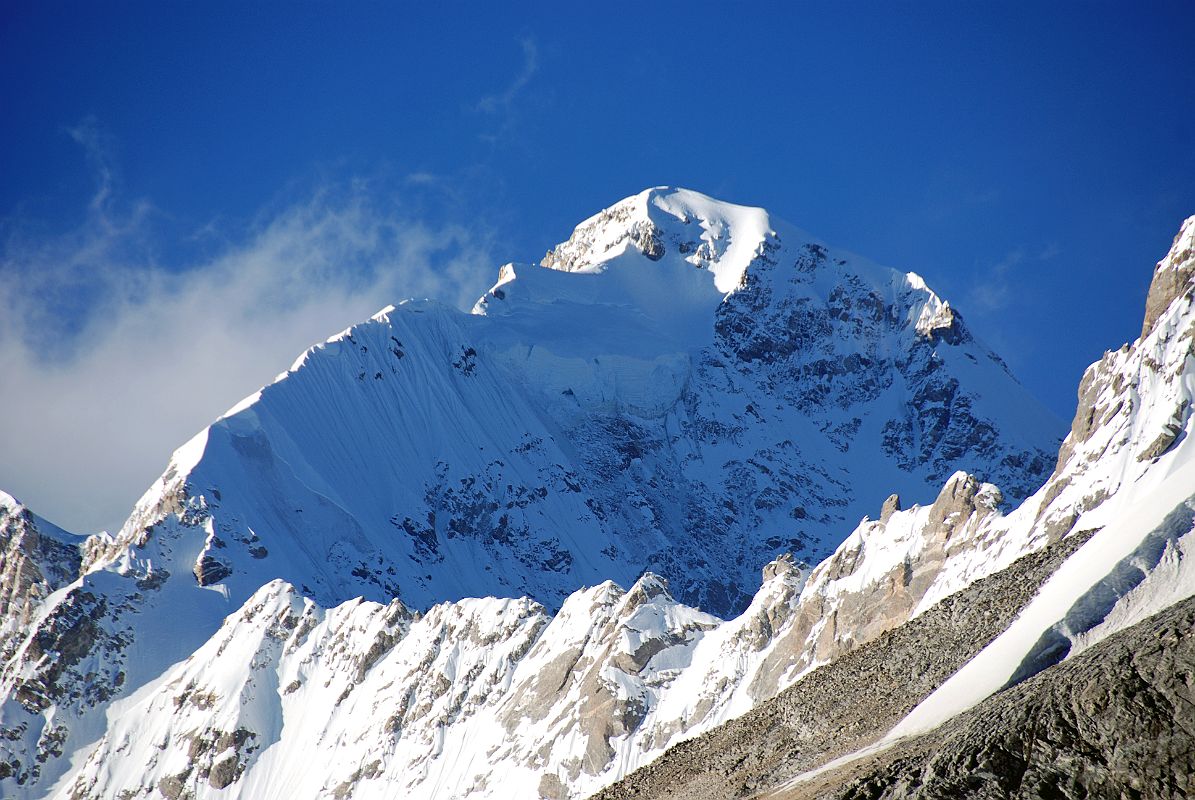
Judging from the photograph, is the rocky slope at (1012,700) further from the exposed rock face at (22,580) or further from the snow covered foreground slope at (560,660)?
the exposed rock face at (22,580)

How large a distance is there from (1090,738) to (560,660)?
113 m

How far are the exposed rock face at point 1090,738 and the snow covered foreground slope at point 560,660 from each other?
57760 millimetres

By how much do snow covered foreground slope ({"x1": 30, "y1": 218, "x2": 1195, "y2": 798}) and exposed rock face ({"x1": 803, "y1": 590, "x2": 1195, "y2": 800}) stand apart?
57.8 metres

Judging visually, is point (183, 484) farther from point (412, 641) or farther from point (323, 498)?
point (412, 641)

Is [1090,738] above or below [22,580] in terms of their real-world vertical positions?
below

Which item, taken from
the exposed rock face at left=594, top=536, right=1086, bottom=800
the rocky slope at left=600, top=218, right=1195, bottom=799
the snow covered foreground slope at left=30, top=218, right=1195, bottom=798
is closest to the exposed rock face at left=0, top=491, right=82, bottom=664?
the snow covered foreground slope at left=30, top=218, right=1195, bottom=798

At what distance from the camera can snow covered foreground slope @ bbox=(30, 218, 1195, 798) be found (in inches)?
3851

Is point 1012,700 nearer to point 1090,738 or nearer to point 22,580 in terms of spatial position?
point 1090,738

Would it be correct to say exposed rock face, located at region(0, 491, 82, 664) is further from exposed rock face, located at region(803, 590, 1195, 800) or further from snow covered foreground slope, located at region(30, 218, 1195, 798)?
exposed rock face, located at region(803, 590, 1195, 800)

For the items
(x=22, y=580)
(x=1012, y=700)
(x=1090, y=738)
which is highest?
(x=22, y=580)

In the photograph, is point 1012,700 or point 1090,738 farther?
point 1012,700

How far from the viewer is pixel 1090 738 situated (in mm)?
14141

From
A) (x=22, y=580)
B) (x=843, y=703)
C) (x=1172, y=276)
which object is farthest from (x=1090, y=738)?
(x=22, y=580)

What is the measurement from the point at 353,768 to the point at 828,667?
338 ft
